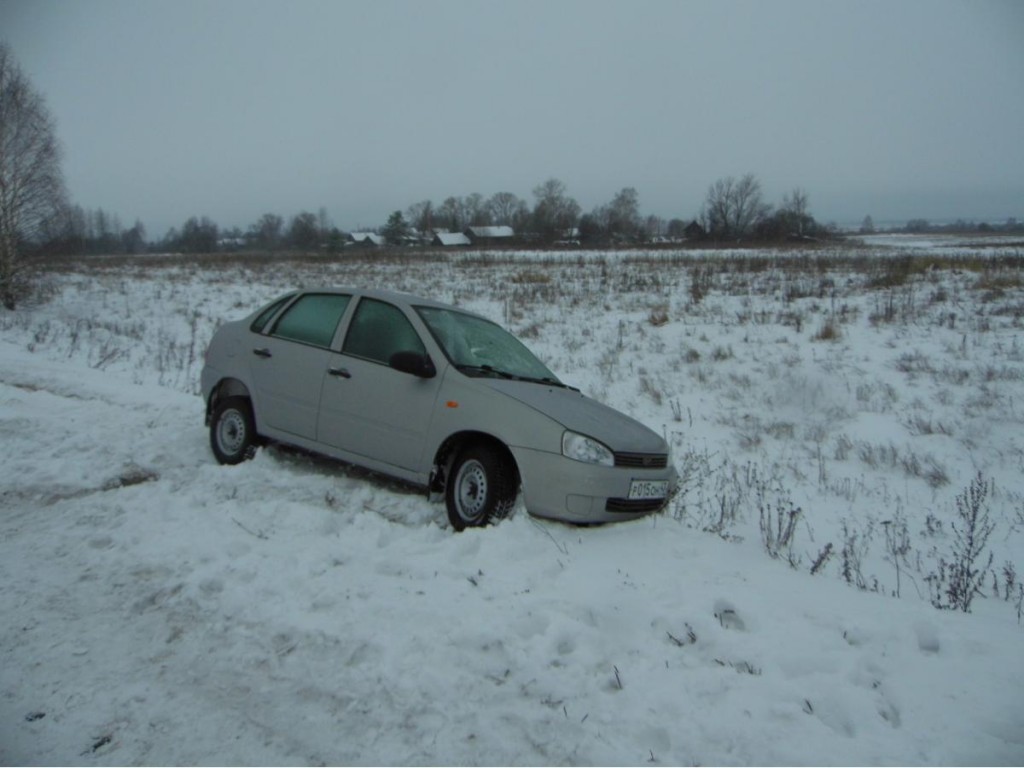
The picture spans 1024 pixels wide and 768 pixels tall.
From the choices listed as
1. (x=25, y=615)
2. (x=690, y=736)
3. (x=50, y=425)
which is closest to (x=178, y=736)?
(x=25, y=615)

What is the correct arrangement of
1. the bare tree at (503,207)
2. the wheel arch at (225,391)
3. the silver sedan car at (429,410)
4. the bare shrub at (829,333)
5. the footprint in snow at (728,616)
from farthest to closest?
the bare tree at (503,207) → the bare shrub at (829,333) → the wheel arch at (225,391) → the silver sedan car at (429,410) → the footprint in snow at (728,616)

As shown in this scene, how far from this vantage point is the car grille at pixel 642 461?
4.75 metres

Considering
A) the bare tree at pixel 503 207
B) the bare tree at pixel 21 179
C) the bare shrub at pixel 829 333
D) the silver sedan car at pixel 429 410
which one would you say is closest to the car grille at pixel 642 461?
the silver sedan car at pixel 429 410

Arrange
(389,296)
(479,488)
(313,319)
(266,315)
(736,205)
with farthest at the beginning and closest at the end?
(736,205), (266,315), (313,319), (389,296), (479,488)

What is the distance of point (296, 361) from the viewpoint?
5984 millimetres

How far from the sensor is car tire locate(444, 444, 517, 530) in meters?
4.68

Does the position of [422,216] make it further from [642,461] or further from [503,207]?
[642,461]

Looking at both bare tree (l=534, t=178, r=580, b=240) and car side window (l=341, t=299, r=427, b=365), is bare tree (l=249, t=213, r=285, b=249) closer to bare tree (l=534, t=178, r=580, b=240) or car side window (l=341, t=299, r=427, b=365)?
bare tree (l=534, t=178, r=580, b=240)

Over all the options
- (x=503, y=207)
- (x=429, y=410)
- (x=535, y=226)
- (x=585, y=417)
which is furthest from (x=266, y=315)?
(x=503, y=207)

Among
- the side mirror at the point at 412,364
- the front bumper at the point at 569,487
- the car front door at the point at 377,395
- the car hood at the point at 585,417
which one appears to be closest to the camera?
the front bumper at the point at 569,487

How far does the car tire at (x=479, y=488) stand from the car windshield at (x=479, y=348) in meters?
0.68

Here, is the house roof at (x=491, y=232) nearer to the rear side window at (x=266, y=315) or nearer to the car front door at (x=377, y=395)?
the rear side window at (x=266, y=315)

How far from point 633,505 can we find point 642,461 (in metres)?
0.31

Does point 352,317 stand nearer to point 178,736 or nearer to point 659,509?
point 659,509
